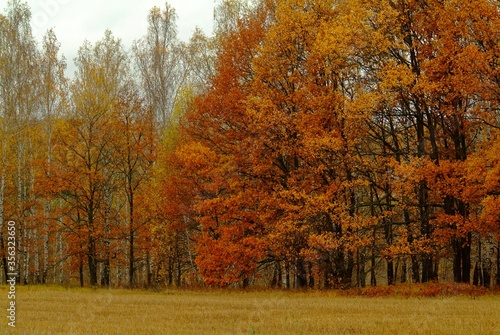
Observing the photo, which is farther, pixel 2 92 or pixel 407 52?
pixel 2 92

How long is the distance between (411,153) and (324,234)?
5712 millimetres

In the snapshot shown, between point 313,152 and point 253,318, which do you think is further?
point 313,152

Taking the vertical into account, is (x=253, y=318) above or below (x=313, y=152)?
below

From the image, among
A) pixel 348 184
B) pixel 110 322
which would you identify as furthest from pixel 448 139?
pixel 110 322

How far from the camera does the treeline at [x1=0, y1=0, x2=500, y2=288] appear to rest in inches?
1050

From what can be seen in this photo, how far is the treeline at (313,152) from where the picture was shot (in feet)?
87.5

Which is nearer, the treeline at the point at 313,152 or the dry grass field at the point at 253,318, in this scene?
the dry grass field at the point at 253,318

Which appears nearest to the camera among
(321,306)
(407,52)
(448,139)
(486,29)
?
(321,306)

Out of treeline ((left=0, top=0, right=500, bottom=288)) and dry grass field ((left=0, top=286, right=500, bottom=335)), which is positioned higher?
treeline ((left=0, top=0, right=500, bottom=288))

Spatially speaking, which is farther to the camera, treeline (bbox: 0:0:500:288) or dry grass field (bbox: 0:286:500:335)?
treeline (bbox: 0:0:500:288)

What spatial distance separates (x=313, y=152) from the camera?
2820 centimetres

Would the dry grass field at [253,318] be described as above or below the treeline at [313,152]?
below

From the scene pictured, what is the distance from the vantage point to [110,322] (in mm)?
15508

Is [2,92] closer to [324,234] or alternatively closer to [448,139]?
[324,234]
